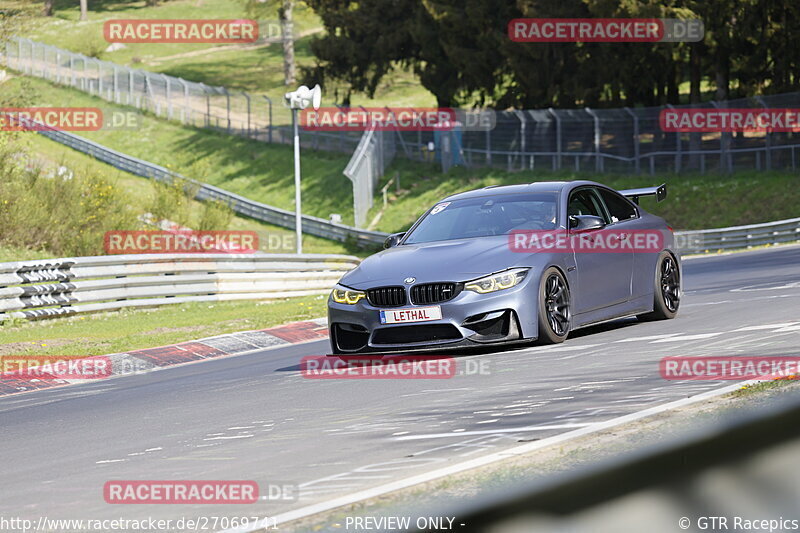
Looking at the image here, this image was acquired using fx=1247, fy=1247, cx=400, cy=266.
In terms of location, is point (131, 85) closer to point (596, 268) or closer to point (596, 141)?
point (596, 141)

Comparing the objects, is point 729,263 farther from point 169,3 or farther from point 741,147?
point 169,3

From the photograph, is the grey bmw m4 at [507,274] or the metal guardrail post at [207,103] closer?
the grey bmw m4 at [507,274]

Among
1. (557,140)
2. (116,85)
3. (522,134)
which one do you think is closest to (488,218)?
(557,140)

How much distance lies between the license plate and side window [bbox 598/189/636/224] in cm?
314

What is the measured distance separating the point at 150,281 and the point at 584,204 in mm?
11866

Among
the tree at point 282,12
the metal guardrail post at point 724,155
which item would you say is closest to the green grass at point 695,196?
the metal guardrail post at point 724,155

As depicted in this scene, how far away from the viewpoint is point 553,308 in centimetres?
1121

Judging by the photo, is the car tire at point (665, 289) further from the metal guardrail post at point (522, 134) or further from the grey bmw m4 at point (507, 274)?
the metal guardrail post at point (522, 134)

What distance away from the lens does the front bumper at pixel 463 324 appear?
Result: 10.6m

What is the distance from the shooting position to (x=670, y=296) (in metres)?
13.4

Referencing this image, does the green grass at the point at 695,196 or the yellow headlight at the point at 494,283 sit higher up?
the yellow headlight at the point at 494,283

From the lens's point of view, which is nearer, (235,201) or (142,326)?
(142,326)

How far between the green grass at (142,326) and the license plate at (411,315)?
563cm

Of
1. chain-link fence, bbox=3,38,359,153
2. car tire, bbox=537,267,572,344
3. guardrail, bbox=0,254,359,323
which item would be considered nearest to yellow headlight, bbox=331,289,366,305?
car tire, bbox=537,267,572,344
